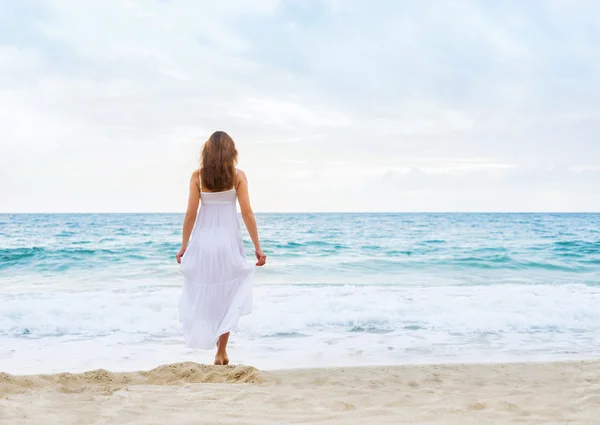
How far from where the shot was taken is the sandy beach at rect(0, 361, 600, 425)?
3.48 metres

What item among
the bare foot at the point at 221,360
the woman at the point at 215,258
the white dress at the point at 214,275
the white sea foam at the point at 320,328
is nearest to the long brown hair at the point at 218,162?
the woman at the point at 215,258

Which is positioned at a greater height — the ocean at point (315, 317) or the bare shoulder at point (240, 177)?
the bare shoulder at point (240, 177)

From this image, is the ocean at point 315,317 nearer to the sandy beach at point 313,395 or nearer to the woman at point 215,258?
the sandy beach at point 313,395

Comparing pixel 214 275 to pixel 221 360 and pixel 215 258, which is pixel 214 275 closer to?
pixel 215 258

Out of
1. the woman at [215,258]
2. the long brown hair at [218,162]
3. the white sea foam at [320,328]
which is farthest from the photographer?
the white sea foam at [320,328]

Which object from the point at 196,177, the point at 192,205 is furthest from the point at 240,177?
the point at 192,205

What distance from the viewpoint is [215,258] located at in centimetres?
495

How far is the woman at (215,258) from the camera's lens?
4855mm

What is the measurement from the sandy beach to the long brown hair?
65.4 inches

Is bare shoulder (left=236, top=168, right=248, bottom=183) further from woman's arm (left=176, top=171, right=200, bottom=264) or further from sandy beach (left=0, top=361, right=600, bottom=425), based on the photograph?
sandy beach (left=0, top=361, right=600, bottom=425)

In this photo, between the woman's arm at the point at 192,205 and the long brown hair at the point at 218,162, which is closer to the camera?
the long brown hair at the point at 218,162

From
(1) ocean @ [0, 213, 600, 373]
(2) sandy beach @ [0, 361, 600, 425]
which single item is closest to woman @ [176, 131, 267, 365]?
(2) sandy beach @ [0, 361, 600, 425]

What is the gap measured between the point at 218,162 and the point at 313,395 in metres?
2.09

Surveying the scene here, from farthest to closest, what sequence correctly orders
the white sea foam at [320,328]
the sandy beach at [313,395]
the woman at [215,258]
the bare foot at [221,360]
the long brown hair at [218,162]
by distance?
the white sea foam at [320,328], the bare foot at [221,360], the woman at [215,258], the long brown hair at [218,162], the sandy beach at [313,395]
